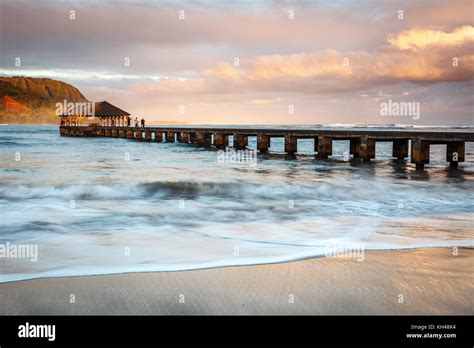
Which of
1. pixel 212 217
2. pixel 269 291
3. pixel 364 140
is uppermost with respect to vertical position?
pixel 364 140

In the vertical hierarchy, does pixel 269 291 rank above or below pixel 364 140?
below

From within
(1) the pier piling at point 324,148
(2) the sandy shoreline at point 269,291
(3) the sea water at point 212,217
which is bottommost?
(3) the sea water at point 212,217

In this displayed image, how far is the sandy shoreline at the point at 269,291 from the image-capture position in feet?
13.2

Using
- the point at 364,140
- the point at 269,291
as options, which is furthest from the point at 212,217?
the point at 364,140

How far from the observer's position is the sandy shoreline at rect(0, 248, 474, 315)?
4.02 m

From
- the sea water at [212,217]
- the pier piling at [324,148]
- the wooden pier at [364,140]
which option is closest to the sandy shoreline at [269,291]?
the sea water at [212,217]

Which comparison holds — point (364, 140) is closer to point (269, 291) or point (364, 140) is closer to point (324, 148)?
point (324, 148)

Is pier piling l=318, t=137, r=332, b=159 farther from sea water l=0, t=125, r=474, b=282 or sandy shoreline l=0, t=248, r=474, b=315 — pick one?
sandy shoreline l=0, t=248, r=474, b=315

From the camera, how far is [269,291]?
442 cm

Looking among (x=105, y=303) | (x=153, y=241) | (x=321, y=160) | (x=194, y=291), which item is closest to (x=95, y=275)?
(x=105, y=303)

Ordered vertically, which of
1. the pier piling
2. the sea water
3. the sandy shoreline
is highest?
the pier piling

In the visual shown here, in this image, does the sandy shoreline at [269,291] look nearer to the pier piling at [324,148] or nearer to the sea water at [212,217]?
the sea water at [212,217]

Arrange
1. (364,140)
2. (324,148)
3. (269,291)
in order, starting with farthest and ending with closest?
(324,148) < (364,140) < (269,291)

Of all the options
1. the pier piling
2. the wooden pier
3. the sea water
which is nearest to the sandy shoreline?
the sea water
